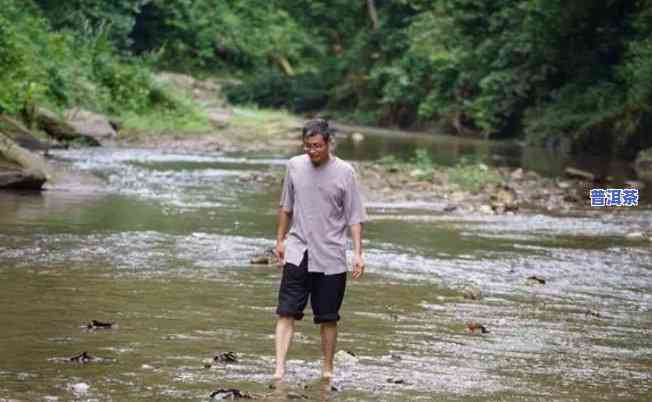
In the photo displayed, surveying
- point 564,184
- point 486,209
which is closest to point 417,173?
point 564,184

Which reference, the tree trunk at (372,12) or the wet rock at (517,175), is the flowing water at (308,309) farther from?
the tree trunk at (372,12)

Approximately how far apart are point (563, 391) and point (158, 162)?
20540 millimetres

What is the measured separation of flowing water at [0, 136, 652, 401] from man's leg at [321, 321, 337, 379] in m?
0.09

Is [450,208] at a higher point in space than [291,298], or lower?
lower

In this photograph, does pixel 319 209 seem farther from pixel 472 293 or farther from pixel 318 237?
pixel 472 293

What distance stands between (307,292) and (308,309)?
275 cm

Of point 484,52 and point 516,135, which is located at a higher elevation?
point 484,52

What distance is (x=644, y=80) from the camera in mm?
34406

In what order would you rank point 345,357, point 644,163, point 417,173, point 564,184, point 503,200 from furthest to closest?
1. point 644,163
2. point 564,184
3. point 417,173
4. point 503,200
5. point 345,357

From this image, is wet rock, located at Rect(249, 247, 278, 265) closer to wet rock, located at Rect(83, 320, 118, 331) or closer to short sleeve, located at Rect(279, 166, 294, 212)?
wet rock, located at Rect(83, 320, 118, 331)

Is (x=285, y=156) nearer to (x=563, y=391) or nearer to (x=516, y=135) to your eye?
(x=516, y=135)

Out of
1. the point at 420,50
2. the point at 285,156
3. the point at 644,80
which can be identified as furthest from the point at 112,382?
the point at 420,50

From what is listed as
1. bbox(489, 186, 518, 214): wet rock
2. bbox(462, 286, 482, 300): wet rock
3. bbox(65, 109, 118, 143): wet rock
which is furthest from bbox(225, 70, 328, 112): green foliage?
bbox(462, 286, 482, 300): wet rock

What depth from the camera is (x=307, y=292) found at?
337 inches
